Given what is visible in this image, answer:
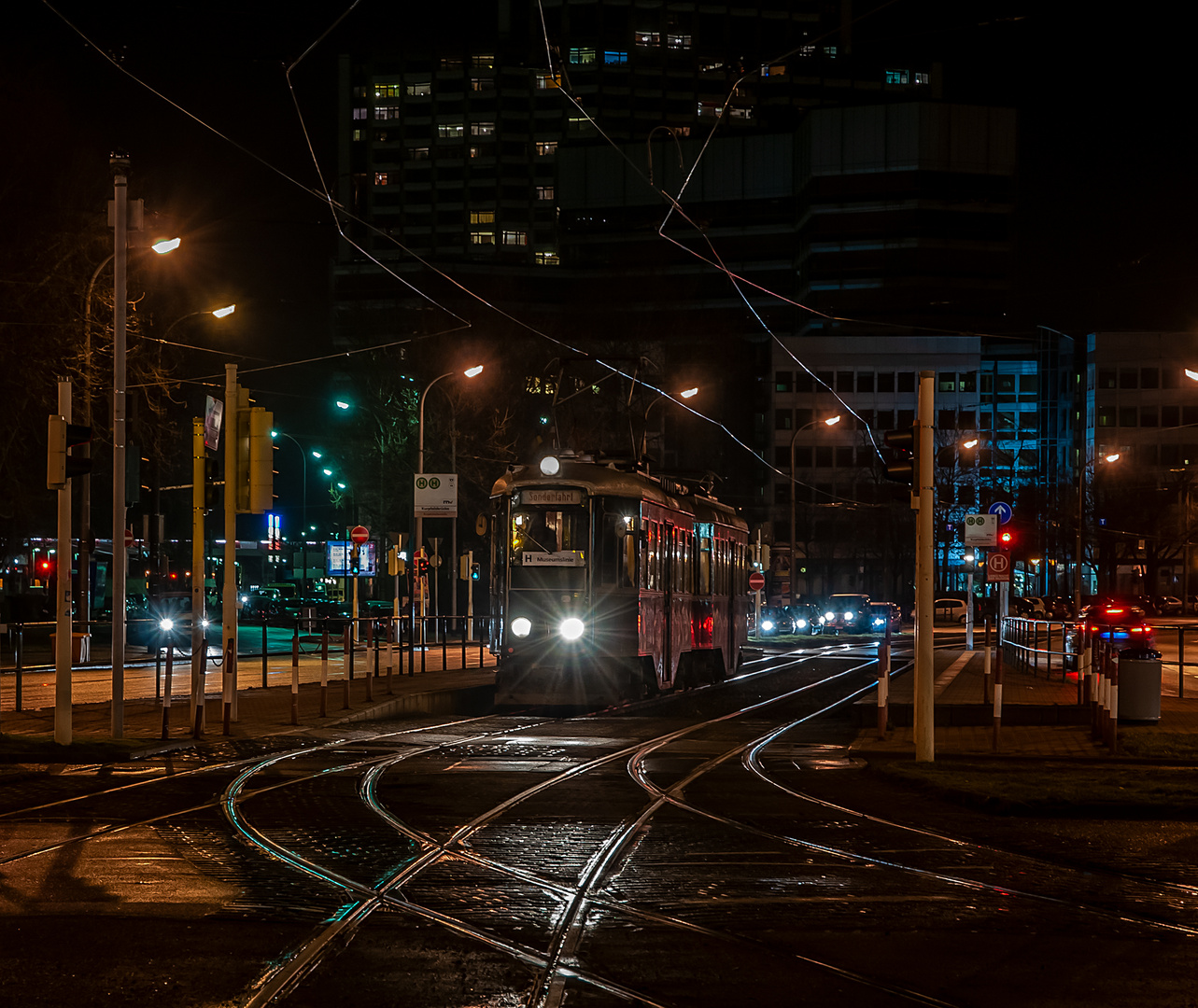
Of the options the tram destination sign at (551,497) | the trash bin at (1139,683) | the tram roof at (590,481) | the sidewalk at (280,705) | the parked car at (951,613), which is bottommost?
the parked car at (951,613)

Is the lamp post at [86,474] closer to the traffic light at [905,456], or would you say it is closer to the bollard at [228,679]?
the bollard at [228,679]

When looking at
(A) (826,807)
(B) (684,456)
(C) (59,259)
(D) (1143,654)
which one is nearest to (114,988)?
(A) (826,807)

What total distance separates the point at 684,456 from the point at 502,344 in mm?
45757

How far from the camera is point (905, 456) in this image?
13.8 m

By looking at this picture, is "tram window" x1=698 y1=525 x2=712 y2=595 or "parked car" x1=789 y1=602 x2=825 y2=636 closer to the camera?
"tram window" x1=698 y1=525 x2=712 y2=595

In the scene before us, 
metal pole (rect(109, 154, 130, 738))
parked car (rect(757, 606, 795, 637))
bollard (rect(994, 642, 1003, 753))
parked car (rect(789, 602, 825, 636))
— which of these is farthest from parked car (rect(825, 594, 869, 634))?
metal pole (rect(109, 154, 130, 738))

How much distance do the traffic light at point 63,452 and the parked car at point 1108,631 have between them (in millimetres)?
11418

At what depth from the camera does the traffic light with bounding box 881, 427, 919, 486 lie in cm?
1347

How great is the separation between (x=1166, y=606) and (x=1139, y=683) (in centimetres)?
7466

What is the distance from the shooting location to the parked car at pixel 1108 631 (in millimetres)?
19925

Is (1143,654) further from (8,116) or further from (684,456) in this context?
(684,456)

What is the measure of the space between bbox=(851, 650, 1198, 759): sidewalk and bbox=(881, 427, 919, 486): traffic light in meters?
2.92

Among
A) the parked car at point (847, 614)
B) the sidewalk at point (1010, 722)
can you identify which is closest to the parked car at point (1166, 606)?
the parked car at point (847, 614)

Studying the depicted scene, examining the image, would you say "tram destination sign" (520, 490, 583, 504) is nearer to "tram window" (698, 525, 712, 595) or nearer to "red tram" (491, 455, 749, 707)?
"red tram" (491, 455, 749, 707)
